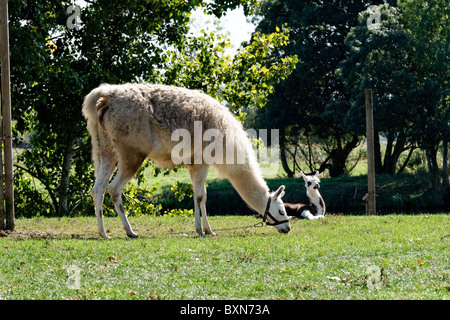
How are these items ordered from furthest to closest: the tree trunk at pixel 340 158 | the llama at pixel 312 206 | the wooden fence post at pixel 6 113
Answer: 1. the tree trunk at pixel 340 158
2. the llama at pixel 312 206
3. the wooden fence post at pixel 6 113

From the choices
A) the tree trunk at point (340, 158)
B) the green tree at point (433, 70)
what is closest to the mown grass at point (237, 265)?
the green tree at point (433, 70)

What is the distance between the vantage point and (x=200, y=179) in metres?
10.3

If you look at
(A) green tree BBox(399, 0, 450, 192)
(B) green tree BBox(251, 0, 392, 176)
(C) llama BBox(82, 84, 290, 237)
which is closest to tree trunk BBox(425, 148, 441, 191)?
(A) green tree BBox(399, 0, 450, 192)

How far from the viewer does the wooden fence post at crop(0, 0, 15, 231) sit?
33.5 feet

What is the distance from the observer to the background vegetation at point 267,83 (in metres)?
16.2

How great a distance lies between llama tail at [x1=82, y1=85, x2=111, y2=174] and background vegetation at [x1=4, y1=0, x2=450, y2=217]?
4040 mm

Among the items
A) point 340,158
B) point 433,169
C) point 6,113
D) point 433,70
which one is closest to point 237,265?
point 6,113

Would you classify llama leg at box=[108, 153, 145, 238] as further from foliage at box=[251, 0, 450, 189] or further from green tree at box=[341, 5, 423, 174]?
green tree at box=[341, 5, 423, 174]

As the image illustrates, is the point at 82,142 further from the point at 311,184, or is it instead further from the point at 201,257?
the point at 201,257

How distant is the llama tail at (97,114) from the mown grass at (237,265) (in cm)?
163

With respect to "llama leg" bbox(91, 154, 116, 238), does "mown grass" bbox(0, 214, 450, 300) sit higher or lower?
lower

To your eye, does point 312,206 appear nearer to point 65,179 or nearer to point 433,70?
point 65,179

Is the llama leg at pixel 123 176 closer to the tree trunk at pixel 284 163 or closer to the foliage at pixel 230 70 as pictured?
the foliage at pixel 230 70

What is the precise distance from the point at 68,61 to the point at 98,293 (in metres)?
11.6
